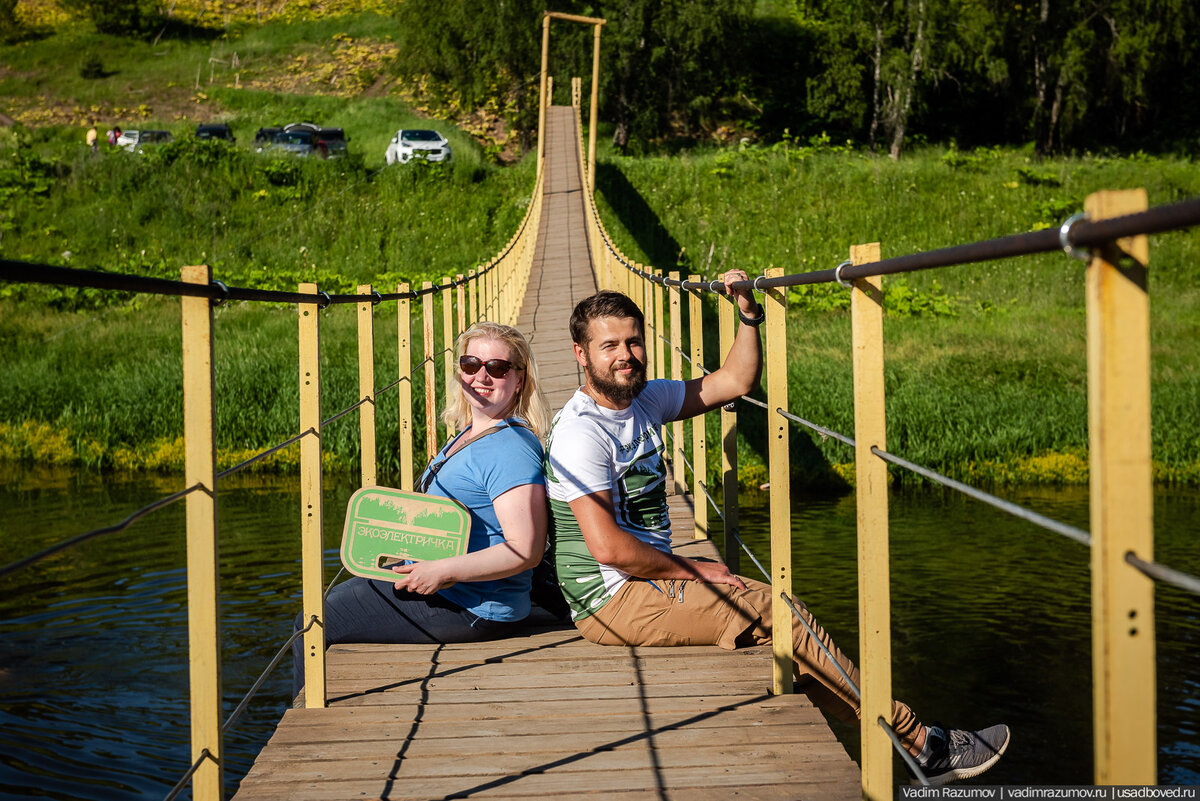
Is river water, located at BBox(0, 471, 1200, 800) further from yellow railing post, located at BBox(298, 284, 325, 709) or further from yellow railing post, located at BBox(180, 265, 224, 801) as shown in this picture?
yellow railing post, located at BBox(180, 265, 224, 801)

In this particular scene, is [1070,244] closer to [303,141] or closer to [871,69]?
[303,141]

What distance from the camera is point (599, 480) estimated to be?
100 inches

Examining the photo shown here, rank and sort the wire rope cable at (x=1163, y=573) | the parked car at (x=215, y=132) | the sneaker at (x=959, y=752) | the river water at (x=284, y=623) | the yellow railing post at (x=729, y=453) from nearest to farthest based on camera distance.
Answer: the wire rope cable at (x=1163, y=573), the sneaker at (x=959, y=752), the yellow railing post at (x=729, y=453), the river water at (x=284, y=623), the parked car at (x=215, y=132)

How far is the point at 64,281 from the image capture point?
1257 mm

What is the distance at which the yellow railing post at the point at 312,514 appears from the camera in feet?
7.84

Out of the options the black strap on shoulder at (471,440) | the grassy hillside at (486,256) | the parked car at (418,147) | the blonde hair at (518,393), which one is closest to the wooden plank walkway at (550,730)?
the black strap on shoulder at (471,440)

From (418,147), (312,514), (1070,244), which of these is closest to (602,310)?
(312,514)

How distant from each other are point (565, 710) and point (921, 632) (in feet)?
15.3

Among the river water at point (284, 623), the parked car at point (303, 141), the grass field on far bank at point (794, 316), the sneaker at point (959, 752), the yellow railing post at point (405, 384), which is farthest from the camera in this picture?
the parked car at point (303, 141)

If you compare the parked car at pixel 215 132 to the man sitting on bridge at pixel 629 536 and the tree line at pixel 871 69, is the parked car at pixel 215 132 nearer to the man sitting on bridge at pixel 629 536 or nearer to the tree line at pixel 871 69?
the tree line at pixel 871 69

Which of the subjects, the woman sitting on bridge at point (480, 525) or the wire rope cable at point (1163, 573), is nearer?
the wire rope cable at point (1163, 573)

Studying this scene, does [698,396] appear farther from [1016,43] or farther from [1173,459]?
[1016,43]

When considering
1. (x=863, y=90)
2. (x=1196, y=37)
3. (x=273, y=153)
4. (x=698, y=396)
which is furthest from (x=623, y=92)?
(x=698, y=396)

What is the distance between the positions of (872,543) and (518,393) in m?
1.24
